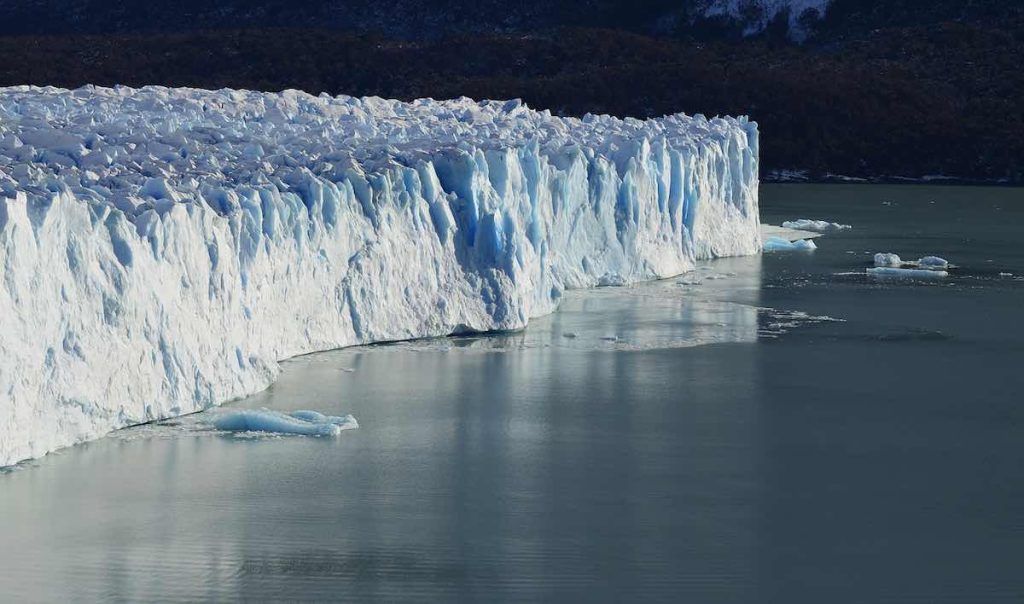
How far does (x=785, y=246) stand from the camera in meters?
18.4

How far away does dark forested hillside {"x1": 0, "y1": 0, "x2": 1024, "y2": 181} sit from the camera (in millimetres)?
33906

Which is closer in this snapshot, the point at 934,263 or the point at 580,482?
the point at 580,482

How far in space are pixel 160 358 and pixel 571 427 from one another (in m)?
2.16

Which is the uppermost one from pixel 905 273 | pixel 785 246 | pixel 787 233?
pixel 787 233

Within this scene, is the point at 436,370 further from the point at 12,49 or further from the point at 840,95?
the point at 12,49

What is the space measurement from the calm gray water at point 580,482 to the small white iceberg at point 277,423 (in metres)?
0.12

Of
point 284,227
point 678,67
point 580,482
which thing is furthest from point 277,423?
point 678,67

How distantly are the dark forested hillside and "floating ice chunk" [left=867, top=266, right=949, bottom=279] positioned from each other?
17344 millimetres

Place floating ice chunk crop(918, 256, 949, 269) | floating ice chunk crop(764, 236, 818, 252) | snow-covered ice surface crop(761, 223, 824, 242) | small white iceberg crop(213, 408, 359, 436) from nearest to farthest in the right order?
small white iceberg crop(213, 408, 359, 436) → floating ice chunk crop(918, 256, 949, 269) → floating ice chunk crop(764, 236, 818, 252) → snow-covered ice surface crop(761, 223, 824, 242)

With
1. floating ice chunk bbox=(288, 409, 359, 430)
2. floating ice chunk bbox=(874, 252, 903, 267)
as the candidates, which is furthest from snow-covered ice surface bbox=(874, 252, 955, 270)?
floating ice chunk bbox=(288, 409, 359, 430)

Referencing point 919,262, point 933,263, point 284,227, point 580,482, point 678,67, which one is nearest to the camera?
point 580,482

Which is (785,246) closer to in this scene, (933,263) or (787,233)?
(787,233)

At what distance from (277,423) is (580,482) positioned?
155cm

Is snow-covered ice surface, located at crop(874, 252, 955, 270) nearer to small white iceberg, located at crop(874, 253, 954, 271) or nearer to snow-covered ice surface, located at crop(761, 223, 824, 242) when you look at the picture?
small white iceberg, located at crop(874, 253, 954, 271)
